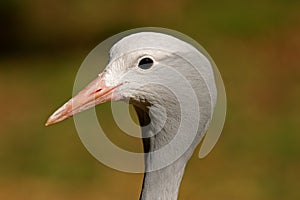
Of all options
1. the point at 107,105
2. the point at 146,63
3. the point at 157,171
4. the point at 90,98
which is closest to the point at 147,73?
the point at 146,63

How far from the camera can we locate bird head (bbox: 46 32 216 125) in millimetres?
1889

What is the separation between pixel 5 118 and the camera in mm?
5176

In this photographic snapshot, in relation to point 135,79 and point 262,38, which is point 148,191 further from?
point 262,38

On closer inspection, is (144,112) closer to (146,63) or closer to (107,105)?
(146,63)

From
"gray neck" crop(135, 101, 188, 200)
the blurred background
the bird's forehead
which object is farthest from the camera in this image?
the blurred background

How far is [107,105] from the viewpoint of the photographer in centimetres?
508

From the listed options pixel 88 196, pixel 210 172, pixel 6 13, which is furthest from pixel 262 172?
pixel 6 13

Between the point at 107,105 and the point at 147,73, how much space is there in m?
3.17

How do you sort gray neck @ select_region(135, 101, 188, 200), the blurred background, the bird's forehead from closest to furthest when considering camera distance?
1. the bird's forehead
2. gray neck @ select_region(135, 101, 188, 200)
3. the blurred background

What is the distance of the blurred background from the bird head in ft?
8.34

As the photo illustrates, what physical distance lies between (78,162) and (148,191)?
2.69m

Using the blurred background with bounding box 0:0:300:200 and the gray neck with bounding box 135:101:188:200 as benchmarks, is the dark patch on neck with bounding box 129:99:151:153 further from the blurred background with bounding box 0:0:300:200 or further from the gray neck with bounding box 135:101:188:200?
the blurred background with bounding box 0:0:300:200

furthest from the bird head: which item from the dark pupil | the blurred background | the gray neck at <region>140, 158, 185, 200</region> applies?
the blurred background

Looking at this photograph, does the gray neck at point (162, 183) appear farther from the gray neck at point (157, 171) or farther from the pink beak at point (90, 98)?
the pink beak at point (90, 98)
